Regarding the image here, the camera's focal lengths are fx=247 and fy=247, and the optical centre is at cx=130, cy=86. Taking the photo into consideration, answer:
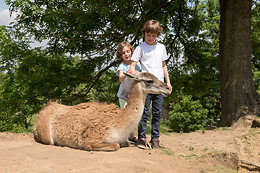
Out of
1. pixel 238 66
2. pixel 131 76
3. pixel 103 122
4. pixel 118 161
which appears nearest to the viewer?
pixel 118 161

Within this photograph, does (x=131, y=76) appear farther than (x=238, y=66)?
No

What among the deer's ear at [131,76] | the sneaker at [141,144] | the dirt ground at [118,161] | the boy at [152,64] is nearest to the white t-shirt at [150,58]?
the boy at [152,64]

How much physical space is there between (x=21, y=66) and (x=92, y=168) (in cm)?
749

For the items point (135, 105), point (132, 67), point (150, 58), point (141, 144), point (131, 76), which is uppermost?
point (150, 58)

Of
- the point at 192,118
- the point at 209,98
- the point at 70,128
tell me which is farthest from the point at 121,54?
the point at 209,98

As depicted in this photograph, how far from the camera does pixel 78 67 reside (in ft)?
37.1

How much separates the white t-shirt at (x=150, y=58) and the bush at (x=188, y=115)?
23854 mm

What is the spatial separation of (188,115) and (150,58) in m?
24.9

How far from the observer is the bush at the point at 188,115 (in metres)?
29.0

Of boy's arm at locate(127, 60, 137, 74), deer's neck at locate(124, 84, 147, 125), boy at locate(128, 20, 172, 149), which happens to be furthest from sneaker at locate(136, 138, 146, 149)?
boy's arm at locate(127, 60, 137, 74)

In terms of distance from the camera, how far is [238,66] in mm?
9586

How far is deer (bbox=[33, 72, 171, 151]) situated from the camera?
507cm

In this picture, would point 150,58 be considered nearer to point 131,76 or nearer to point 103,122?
point 131,76

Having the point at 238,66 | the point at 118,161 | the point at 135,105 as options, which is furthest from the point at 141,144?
the point at 238,66
